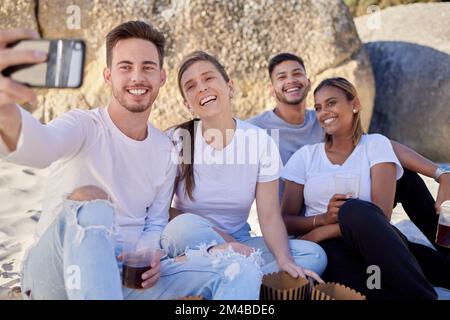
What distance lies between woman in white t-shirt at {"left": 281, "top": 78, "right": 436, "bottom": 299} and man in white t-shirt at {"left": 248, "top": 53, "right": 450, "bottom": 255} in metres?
0.20

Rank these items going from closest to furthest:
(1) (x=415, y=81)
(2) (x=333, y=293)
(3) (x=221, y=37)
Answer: (2) (x=333, y=293), (3) (x=221, y=37), (1) (x=415, y=81)

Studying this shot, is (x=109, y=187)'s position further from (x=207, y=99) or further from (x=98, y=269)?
(x=207, y=99)

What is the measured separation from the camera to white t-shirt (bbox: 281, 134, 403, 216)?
270 centimetres

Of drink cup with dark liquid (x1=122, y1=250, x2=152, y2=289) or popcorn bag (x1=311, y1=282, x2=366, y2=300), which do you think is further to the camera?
popcorn bag (x1=311, y1=282, x2=366, y2=300)

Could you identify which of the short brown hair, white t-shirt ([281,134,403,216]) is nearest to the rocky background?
white t-shirt ([281,134,403,216])

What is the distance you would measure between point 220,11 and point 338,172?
11.1ft

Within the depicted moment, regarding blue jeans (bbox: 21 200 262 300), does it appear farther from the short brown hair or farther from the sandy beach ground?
the short brown hair

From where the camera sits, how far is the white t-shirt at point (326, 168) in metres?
2.70

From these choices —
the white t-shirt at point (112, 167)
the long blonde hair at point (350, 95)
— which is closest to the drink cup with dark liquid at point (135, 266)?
the white t-shirt at point (112, 167)

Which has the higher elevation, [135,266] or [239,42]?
[239,42]

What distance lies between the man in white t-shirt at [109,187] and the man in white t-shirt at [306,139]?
1.10 meters

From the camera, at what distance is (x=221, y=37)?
5.62 m

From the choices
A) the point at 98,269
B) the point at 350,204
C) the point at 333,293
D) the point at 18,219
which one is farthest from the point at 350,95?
the point at 18,219

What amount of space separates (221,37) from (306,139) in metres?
2.53
